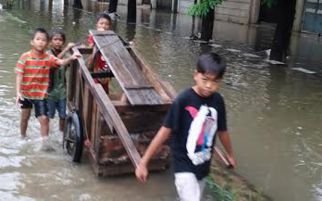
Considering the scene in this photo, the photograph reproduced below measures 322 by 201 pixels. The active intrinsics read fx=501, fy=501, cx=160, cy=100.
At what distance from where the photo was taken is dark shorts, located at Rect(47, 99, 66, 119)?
5.90 m

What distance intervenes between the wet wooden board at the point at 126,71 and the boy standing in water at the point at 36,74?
1.33 feet

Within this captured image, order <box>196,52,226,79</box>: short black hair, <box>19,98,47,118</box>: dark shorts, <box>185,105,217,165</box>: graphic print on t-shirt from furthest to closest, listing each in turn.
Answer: <box>19,98,47,118</box>: dark shorts < <box>185,105,217,165</box>: graphic print on t-shirt < <box>196,52,226,79</box>: short black hair

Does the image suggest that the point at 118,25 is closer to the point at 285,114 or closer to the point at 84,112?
the point at 285,114

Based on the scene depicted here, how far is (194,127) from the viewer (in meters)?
3.35

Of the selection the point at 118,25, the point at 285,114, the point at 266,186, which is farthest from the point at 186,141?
the point at 118,25

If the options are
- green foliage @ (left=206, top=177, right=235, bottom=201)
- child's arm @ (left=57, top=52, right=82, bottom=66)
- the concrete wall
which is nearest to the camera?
green foliage @ (left=206, top=177, right=235, bottom=201)

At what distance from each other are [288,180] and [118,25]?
16496 millimetres

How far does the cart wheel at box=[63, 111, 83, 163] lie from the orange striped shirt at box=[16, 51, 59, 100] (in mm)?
469

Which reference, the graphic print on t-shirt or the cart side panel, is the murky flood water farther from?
the graphic print on t-shirt

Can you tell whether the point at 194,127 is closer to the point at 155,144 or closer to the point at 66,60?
the point at 155,144

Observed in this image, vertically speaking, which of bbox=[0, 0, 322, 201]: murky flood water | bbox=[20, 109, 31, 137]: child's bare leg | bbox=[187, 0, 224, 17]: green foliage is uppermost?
bbox=[187, 0, 224, 17]: green foliage

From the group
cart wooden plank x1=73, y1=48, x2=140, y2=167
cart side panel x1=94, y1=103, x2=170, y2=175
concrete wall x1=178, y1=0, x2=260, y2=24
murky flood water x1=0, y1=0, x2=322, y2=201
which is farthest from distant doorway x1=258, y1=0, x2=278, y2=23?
cart side panel x1=94, y1=103, x2=170, y2=175

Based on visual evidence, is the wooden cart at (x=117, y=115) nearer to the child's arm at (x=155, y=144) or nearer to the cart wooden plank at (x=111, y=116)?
the cart wooden plank at (x=111, y=116)

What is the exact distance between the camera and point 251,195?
4.81 meters
